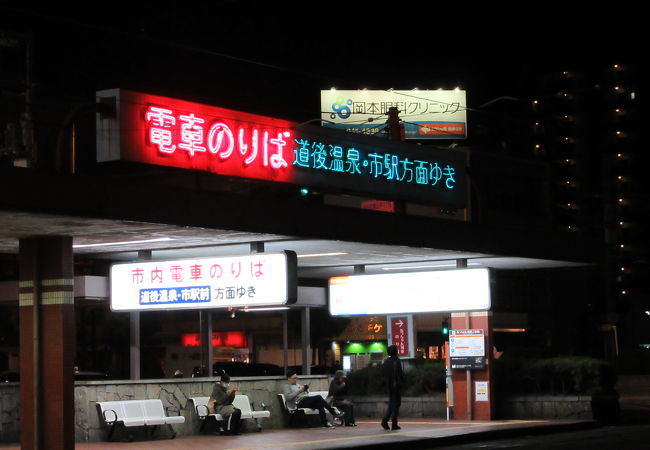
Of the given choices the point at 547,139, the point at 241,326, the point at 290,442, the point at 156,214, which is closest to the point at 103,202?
the point at 156,214

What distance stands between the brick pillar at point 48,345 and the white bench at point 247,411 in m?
6.45

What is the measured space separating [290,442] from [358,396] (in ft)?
27.4

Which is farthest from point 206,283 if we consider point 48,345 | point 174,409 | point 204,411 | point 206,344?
point 206,344

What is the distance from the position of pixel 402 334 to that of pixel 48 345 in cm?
1171

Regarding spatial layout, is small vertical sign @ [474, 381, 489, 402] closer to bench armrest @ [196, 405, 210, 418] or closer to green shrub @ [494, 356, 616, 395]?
green shrub @ [494, 356, 616, 395]

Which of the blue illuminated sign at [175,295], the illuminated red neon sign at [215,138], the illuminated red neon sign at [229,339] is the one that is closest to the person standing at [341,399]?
the illuminated red neon sign at [215,138]

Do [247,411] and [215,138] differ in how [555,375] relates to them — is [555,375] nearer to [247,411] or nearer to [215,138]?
[247,411]

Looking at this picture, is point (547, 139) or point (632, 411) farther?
point (547, 139)

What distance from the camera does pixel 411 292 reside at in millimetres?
24969

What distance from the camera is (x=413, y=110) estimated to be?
209 feet

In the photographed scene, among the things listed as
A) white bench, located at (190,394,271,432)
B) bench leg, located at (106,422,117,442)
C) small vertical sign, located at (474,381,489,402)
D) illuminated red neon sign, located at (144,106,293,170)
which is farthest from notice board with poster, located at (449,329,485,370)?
bench leg, located at (106,422,117,442)

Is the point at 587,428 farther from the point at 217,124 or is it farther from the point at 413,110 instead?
the point at 413,110

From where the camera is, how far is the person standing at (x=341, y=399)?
25.2m

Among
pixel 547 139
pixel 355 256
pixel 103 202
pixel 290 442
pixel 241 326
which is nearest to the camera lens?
pixel 103 202
